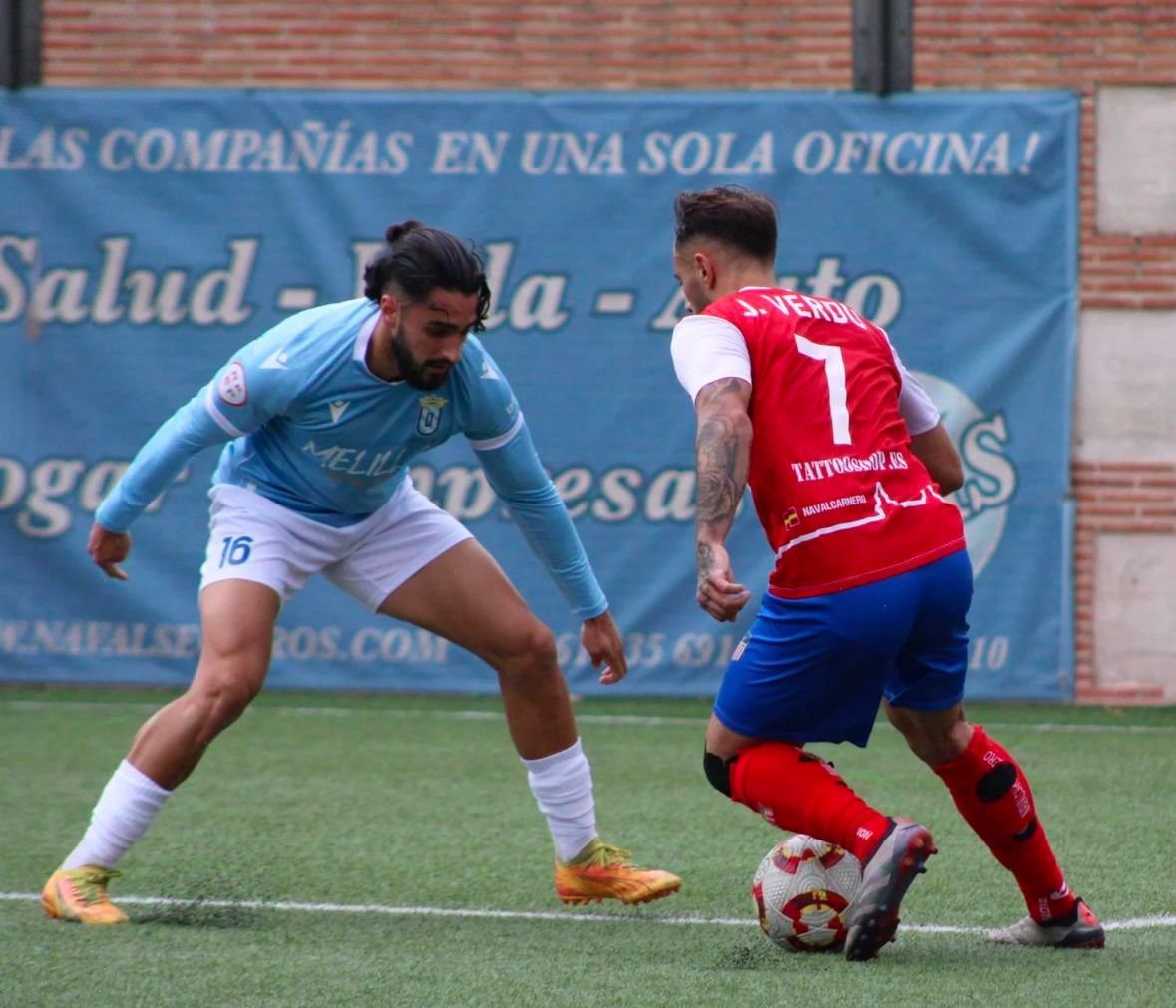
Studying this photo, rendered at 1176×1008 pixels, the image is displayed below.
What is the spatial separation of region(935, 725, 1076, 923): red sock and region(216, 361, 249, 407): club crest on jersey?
6.57 feet

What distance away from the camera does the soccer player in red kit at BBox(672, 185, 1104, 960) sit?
4102mm

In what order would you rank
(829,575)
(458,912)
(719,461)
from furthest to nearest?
(458,912), (829,575), (719,461)

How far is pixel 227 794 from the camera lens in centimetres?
729

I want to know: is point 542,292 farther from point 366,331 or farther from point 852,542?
point 852,542

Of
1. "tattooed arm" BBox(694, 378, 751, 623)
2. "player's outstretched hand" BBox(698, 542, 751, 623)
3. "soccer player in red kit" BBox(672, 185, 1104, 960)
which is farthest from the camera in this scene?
"soccer player in red kit" BBox(672, 185, 1104, 960)

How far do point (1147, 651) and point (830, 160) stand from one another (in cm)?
329

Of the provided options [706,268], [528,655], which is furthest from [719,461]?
[528,655]

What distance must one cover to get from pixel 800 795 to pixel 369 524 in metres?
1.65

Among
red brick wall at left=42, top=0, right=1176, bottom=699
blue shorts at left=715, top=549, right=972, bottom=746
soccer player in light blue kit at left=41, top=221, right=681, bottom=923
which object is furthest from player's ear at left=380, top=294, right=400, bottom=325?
red brick wall at left=42, top=0, right=1176, bottom=699

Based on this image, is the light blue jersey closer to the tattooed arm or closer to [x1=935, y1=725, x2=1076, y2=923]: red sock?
the tattooed arm

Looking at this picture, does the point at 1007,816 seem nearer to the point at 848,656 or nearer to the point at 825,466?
the point at 848,656

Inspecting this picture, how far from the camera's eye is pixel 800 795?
13.7ft

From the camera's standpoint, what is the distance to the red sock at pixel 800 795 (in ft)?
13.5

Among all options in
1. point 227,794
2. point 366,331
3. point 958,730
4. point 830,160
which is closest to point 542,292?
point 830,160
